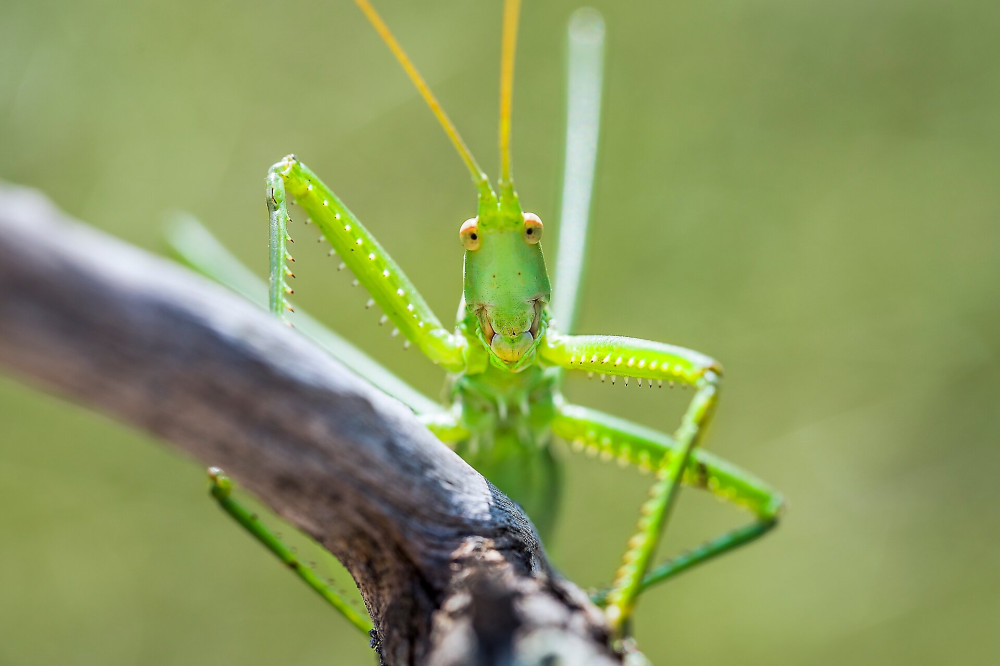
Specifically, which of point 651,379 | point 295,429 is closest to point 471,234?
point 651,379

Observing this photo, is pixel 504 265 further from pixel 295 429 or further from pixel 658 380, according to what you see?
pixel 295 429

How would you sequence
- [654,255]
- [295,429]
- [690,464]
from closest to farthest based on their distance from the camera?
[295,429], [690,464], [654,255]

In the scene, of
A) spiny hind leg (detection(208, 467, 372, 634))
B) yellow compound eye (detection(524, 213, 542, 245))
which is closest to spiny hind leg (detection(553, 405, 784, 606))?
yellow compound eye (detection(524, 213, 542, 245))

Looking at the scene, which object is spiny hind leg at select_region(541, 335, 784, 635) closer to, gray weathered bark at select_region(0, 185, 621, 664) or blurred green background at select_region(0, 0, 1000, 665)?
gray weathered bark at select_region(0, 185, 621, 664)

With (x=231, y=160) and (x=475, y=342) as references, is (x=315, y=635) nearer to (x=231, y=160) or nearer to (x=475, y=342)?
(x=231, y=160)

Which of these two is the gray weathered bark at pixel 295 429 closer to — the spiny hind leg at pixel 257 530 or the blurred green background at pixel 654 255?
the spiny hind leg at pixel 257 530

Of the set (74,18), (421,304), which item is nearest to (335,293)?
(74,18)
